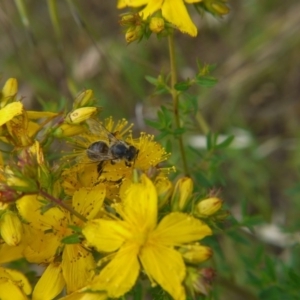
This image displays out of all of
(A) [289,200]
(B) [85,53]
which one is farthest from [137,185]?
(B) [85,53]

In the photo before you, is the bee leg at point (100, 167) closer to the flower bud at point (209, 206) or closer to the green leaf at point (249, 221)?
the flower bud at point (209, 206)

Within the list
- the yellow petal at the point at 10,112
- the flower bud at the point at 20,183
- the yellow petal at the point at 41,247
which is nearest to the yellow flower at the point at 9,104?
the yellow petal at the point at 10,112

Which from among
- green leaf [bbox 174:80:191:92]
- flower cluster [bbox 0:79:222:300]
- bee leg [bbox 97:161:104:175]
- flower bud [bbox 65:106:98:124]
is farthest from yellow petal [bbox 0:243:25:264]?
green leaf [bbox 174:80:191:92]

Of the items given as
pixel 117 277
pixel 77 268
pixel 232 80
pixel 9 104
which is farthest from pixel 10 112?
pixel 232 80

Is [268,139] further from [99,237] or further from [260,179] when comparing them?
[99,237]

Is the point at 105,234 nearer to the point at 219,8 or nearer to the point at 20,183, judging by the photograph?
the point at 20,183

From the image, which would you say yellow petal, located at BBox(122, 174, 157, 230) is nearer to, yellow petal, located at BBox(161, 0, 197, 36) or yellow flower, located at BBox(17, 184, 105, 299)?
yellow flower, located at BBox(17, 184, 105, 299)
